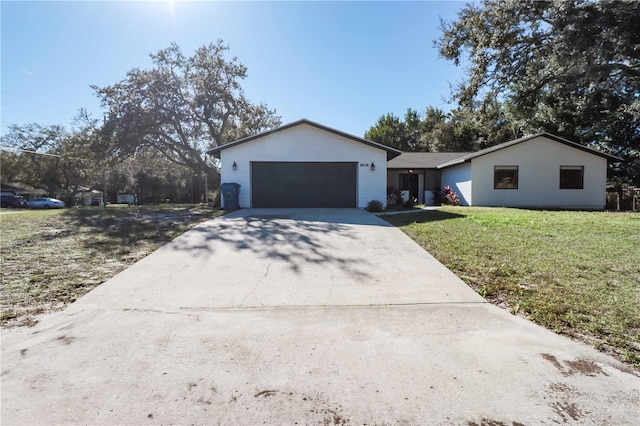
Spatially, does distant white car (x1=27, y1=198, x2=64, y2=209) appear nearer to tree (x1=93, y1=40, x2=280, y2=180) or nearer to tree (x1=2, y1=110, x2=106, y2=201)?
tree (x1=2, y1=110, x2=106, y2=201)

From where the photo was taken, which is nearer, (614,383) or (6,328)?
(614,383)

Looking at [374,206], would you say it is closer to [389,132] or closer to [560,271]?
[560,271]

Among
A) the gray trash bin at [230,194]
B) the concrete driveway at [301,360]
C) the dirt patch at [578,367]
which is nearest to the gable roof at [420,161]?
the gray trash bin at [230,194]

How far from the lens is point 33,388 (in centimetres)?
242

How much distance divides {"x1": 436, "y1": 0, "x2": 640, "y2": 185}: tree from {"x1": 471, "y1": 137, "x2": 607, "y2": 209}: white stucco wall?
8.27 ft

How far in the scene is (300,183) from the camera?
15070mm

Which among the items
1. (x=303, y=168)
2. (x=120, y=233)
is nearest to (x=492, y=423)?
(x=120, y=233)

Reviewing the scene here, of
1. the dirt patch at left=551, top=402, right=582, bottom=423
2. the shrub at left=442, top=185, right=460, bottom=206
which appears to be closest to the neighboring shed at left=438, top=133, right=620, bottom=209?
the shrub at left=442, top=185, right=460, bottom=206

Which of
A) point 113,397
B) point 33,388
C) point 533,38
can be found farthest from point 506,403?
point 533,38

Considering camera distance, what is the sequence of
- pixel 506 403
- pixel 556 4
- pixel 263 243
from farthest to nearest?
pixel 556 4 → pixel 263 243 → pixel 506 403

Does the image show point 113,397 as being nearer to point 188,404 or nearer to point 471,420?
point 188,404

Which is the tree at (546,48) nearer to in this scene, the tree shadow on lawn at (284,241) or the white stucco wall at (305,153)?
the white stucco wall at (305,153)

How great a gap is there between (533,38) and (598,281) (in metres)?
11.8

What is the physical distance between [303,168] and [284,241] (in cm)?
803
